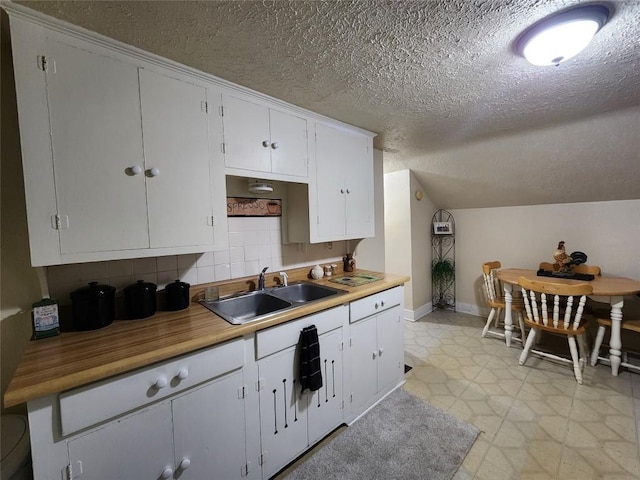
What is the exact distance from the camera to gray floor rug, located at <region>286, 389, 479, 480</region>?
1.54 metres

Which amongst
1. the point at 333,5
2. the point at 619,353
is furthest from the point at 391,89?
the point at 619,353

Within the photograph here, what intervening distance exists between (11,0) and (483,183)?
3.93m

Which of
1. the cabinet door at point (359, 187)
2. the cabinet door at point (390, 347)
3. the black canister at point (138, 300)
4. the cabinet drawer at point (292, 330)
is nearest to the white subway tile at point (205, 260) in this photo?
the black canister at point (138, 300)

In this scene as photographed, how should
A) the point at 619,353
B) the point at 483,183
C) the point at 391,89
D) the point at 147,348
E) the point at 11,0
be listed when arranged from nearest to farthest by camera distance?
the point at 11,0
the point at 147,348
the point at 391,89
the point at 619,353
the point at 483,183

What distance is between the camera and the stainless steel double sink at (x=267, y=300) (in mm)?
1725

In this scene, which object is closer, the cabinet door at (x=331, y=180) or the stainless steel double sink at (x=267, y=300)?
the stainless steel double sink at (x=267, y=300)

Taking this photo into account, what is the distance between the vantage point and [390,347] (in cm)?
222

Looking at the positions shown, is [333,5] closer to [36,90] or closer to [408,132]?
[36,90]

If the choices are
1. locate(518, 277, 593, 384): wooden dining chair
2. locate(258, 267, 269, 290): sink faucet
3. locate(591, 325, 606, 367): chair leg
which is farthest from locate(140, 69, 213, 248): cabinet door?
locate(591, 325, 606, 367): chair leg

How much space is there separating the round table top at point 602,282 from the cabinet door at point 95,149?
328 cm

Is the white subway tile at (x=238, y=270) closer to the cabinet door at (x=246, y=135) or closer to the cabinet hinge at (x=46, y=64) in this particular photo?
the cabinet door at (x=246, y=135)

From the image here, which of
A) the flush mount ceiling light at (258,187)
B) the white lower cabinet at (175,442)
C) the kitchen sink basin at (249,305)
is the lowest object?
the white lower cabinet at (175,442)

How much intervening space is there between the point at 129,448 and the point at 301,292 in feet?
4.45

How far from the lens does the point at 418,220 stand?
385cm
